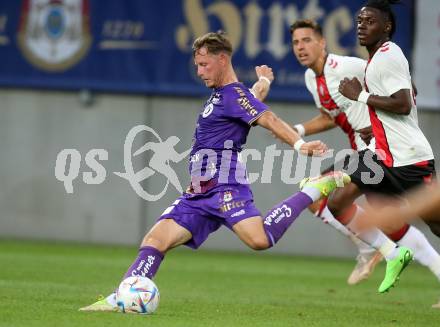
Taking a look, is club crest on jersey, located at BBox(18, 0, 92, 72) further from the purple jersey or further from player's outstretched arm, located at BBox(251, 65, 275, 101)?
the purple jersey

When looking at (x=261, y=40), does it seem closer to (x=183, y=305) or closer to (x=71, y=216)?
(x=71, y=216)

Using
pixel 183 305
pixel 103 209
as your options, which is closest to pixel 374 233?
pixel 183 305

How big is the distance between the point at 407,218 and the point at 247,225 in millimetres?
1539

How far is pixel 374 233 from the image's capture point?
1005 cm

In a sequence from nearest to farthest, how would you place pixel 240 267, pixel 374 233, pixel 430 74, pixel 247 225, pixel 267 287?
pixel 247 225
pixel 374 233
pixel 267 287
pixel 240 267
pixel 430 74

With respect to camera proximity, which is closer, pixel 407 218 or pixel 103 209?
pixel 407 218

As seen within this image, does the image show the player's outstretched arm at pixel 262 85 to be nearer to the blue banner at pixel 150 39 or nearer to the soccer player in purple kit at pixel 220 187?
the soccer player in purple kit at pixel 220 187

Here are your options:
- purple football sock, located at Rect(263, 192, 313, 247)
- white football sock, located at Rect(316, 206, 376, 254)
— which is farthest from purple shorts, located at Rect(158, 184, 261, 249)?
white football sock, located at Rect(316, 206, 376, 254)

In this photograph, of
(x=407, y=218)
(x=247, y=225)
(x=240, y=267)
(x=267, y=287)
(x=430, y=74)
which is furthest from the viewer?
(x=430, y=74)

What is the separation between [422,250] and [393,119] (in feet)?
6.01

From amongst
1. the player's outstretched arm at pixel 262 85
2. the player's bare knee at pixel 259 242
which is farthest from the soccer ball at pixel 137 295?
the player's outstretched arm at pixel 262 85

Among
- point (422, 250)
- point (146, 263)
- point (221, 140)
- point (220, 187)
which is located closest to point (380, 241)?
point (422, 250)

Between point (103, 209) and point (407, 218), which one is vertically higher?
point (407, 218)

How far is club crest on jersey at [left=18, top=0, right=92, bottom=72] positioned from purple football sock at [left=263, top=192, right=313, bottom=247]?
10.2 m
